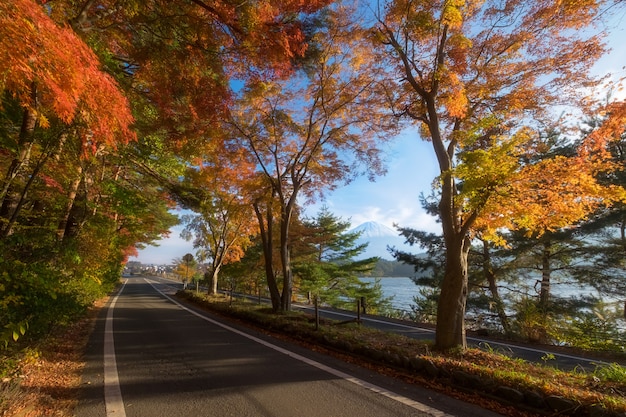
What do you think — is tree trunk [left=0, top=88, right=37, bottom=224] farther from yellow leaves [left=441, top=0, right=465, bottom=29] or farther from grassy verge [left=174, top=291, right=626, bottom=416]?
yellow leaves [left=441, top=0, right=465, bottom=29]

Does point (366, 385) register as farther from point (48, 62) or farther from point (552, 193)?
point (48, 62)

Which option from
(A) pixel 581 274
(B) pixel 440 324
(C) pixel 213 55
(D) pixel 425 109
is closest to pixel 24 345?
(C) pixel 213 55

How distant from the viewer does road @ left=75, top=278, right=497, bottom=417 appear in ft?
12.4

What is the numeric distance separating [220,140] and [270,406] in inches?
395

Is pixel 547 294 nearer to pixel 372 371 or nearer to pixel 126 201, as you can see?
pixel 372 371

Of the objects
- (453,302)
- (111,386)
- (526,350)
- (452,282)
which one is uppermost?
(452,282)

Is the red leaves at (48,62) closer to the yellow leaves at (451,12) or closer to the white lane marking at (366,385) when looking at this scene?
the white lane marking at (366,385)

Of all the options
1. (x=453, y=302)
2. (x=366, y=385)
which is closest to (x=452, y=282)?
(x=453, y=302)

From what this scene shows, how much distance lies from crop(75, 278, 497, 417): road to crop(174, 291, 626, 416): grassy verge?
18.2 inches

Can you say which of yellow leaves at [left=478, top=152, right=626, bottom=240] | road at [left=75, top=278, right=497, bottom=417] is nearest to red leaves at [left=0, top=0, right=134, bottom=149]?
road at [left=75, top=278, right=497, bottom=417]

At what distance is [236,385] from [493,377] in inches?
154

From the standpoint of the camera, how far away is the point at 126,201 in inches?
365

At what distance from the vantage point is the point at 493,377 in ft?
14.6

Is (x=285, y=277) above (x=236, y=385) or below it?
above
